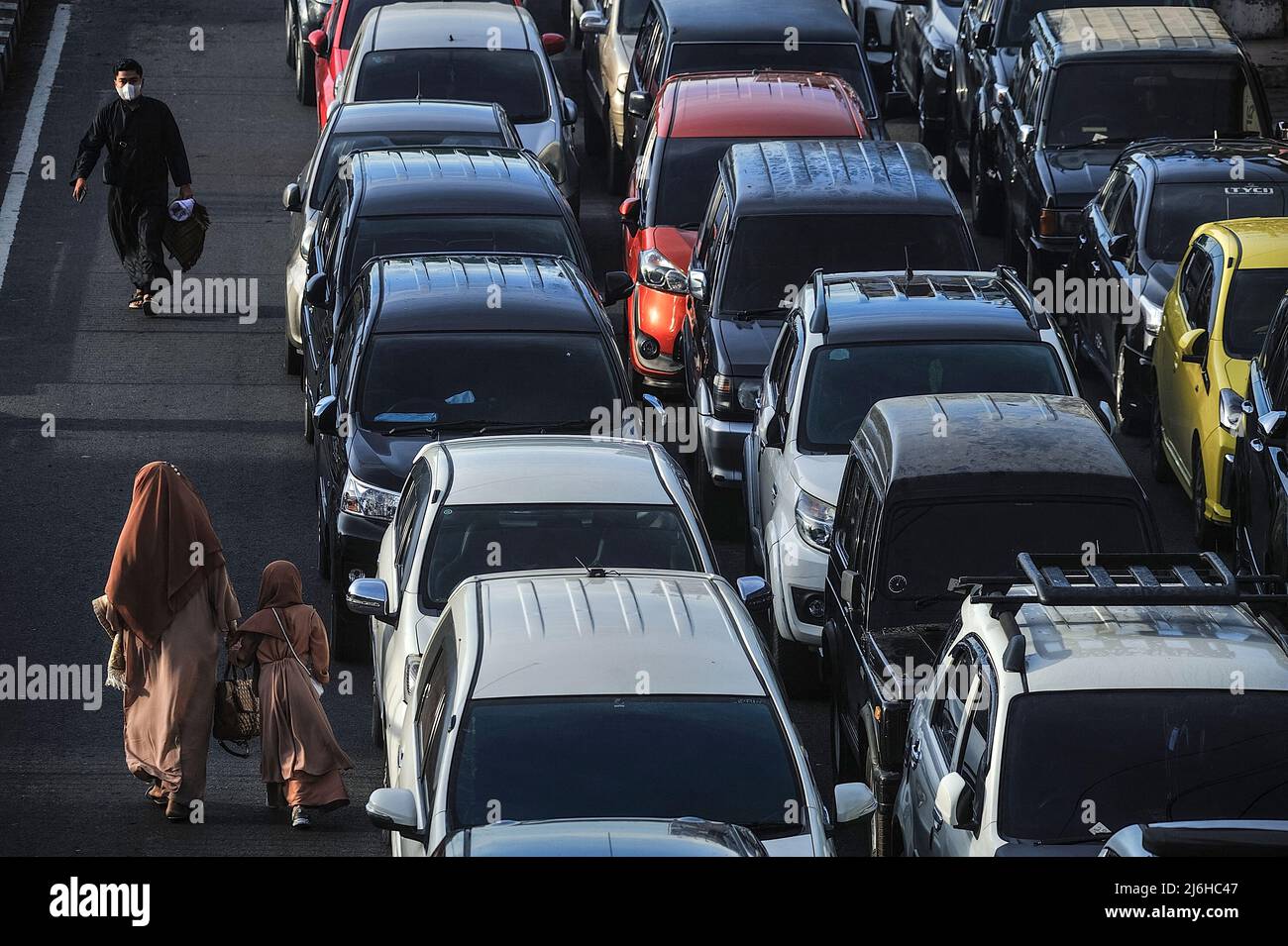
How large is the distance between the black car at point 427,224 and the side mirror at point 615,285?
0.05 ft

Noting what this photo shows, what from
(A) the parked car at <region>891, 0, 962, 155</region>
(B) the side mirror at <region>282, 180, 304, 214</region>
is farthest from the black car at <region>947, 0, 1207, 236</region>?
(B) the side mirror at <region>282, 180, 304, 214</region>

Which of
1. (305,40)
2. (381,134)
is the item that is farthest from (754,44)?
(305,40)

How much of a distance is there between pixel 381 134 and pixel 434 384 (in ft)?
19.0

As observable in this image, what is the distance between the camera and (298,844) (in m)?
9.95

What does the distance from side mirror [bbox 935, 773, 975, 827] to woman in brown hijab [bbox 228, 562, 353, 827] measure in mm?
3156

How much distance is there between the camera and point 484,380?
12781 millimetres

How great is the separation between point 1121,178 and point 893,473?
702 cm

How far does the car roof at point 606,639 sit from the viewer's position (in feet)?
26.7

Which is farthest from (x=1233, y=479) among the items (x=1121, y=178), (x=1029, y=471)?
(x=1121, y=178)

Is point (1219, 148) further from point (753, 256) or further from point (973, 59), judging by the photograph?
point (973, 59)

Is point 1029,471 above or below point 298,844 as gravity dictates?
above

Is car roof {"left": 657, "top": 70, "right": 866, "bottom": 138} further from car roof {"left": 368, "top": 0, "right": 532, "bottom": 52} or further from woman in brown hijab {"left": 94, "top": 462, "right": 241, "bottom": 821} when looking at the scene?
woman in brown hijab {"left": 94, "top": 462, "right": 241, "bottom": 821}

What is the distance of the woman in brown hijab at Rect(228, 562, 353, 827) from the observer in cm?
997

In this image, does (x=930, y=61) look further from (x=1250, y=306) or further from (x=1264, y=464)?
(x=1264, y=464)
